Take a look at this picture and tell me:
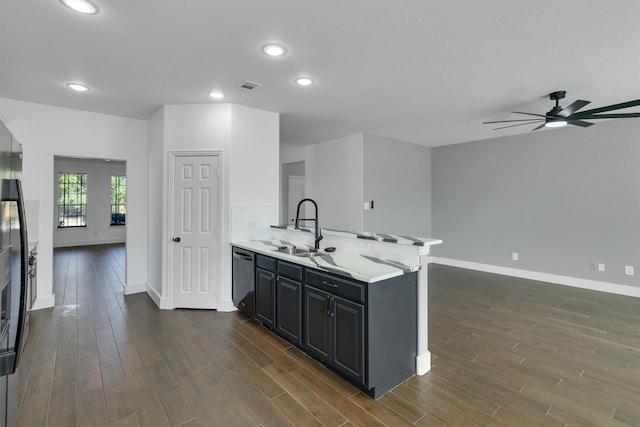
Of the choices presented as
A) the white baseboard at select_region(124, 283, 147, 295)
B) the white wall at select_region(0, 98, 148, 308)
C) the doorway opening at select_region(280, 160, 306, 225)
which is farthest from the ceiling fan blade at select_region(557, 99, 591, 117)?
the white baseboard at select_region(124, 283, 147, 295)

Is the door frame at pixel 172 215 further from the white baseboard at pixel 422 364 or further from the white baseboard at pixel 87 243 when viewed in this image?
the white baseboard at pixel 87 243

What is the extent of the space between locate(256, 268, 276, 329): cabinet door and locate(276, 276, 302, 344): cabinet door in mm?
93

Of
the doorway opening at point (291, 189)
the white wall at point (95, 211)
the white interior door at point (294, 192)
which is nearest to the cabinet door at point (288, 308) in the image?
the doorway opening at point (291, 189)

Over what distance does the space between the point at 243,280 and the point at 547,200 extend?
17.8 ft

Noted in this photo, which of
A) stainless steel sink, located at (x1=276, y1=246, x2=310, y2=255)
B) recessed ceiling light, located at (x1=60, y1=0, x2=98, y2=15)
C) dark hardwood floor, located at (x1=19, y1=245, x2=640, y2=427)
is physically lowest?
dark hardwood floor, located at (x1=19, y1=245, x2=640, y2=427)

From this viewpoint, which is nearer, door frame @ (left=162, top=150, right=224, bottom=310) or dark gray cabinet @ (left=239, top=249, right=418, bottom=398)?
dark gray cabinet @ (left=239, top=249, right=418, bottom=398)

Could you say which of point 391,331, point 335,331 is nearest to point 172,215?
point 335,331

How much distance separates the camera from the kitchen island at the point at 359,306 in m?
2.19

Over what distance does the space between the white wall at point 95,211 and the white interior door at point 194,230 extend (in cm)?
714

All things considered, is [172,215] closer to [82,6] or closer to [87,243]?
[82,6]

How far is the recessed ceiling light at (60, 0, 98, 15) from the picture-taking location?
1.97 meters

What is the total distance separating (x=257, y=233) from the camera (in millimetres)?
4184

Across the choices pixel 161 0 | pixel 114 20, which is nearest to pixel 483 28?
pixel 161 0

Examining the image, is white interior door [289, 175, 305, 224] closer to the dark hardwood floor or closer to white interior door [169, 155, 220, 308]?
white interior door [169, 155, 220, 308]
